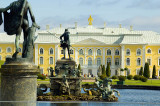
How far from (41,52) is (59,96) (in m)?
54.1

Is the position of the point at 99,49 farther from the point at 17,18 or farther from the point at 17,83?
the point at 17,83

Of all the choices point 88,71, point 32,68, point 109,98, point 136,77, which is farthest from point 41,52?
point 32,68

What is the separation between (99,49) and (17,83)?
6743 cm

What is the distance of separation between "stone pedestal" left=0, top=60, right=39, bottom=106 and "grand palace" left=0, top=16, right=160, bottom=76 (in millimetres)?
64994

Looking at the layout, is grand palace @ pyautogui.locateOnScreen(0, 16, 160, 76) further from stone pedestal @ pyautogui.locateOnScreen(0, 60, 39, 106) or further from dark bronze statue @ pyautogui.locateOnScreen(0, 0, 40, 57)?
stone pedestal @ pyautogui.locateOnScreen(0, 60, 39, 106)

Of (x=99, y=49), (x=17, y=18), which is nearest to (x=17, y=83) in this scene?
(x=17, y=18)

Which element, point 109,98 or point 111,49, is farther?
point 111,49

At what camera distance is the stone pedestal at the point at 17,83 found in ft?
19.9

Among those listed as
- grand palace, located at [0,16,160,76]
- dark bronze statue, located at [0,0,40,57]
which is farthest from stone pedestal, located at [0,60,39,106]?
grand palace, located at [0,16,160,76]

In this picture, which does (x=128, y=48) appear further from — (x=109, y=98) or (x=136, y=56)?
(x=109, y=98)

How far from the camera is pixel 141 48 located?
235 feet

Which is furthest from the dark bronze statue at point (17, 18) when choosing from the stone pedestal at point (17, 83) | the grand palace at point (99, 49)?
the grand palace at point (99, 49)

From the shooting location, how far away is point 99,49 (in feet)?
241

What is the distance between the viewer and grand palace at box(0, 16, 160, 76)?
71.8 meters
